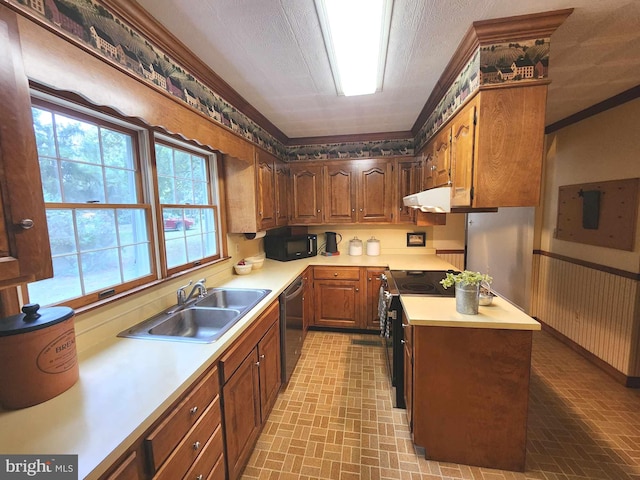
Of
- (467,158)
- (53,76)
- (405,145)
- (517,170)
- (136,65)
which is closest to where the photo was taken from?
(53,76)

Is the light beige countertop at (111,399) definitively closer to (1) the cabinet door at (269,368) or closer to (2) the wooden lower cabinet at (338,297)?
(1) the cabinet door at (269,368)

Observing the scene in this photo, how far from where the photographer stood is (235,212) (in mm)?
2539

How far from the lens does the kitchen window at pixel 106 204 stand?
3.96ft

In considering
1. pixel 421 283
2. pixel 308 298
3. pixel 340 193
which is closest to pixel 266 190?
pixel 340 193

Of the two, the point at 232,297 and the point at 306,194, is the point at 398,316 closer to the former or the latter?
the point at 232,297

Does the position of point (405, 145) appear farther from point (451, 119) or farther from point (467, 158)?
point (467, 158)

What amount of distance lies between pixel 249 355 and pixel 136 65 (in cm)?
158

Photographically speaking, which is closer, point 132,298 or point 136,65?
point 136,65

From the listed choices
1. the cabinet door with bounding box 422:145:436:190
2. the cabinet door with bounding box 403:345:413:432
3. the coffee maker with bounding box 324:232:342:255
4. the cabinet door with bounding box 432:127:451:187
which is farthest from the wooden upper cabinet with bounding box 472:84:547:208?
the coffee maker with bounding box 324:232:342:255

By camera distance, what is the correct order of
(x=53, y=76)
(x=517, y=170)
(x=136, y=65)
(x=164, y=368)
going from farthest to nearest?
(x=517, y=170) < (x=136, y=65) < (x=164, y=368) < (x=53, y=76)

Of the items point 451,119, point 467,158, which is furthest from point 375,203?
point 467,158

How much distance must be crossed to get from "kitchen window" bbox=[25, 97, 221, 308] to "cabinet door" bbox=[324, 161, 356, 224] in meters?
1.71

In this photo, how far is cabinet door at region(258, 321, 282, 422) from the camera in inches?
69.6

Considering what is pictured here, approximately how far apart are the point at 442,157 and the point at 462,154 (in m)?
0.43
